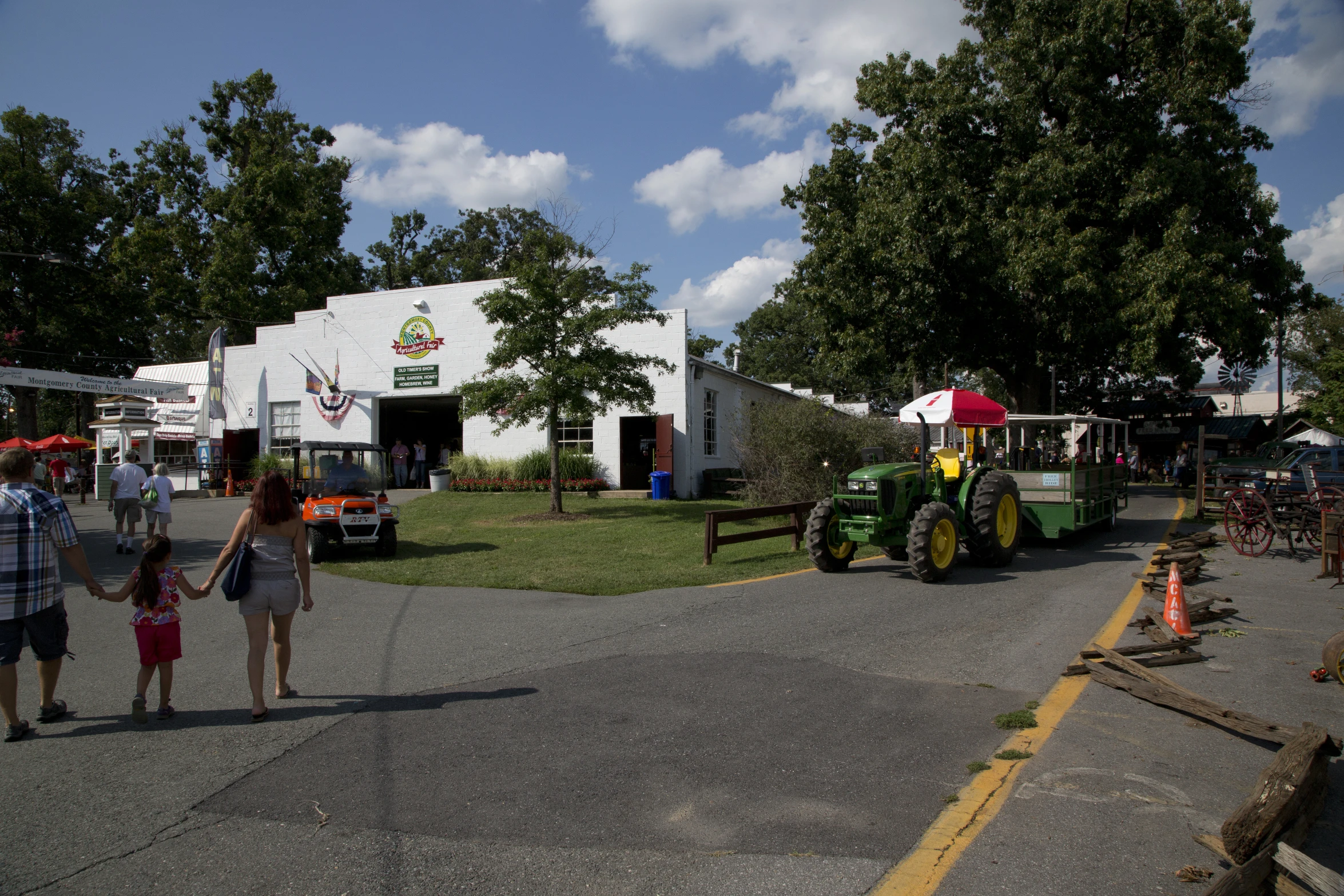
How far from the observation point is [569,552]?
13.5 metres

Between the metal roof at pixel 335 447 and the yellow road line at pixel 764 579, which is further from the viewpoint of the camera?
the metal roof at pixel 335 447

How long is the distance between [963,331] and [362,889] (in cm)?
2315

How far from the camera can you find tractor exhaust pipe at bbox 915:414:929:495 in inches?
447

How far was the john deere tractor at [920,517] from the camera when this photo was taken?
33.4 feet

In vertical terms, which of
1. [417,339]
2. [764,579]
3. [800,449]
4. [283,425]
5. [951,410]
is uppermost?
[417,339]

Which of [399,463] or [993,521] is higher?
[399,463]

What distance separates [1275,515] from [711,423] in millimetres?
15429

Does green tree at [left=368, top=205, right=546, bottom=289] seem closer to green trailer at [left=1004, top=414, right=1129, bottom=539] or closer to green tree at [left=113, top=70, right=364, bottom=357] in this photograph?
green tree at [left=113, top=70, right=364, bottom=357]

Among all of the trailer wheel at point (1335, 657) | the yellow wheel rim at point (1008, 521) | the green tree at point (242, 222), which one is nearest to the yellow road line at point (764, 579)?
the yellow wheel rim at point (1008, 521)

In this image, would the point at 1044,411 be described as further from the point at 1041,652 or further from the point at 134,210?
the point at 134,210

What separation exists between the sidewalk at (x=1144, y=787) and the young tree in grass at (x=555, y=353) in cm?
1290

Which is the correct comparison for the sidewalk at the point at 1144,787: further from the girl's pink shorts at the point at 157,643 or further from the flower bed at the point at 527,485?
the flower bed at the point at 527,485

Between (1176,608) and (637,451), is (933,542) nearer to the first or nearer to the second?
(1176,608)

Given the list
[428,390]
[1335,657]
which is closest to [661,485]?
[428,390]
